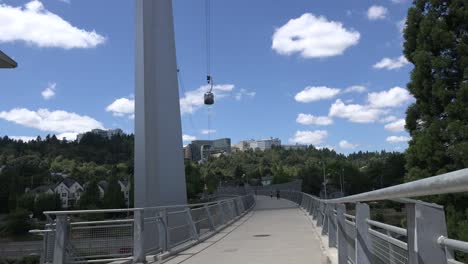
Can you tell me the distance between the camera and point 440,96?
17125 millimetres

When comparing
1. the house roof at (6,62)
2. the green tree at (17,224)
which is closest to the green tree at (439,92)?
the house roof at (6,62)

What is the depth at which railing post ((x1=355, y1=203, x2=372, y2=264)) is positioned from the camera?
5342mm

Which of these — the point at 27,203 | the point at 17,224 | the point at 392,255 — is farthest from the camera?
the point at 27,203

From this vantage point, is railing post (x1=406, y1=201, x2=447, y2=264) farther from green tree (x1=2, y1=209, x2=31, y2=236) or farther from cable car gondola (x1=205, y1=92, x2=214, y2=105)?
green tree (x1=2, y1=209, x2=31, y2=236)

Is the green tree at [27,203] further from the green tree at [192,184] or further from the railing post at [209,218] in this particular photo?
the railing post at [209,218]

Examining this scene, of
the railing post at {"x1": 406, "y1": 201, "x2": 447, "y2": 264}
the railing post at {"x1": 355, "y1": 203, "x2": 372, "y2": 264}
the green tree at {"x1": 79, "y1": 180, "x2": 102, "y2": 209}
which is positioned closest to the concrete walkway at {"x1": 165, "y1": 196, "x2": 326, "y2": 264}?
the railing post at {"x1": 355, "y1": 203, "x2": 372, "y2": 264}

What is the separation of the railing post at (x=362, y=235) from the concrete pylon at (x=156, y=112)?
17.3 m

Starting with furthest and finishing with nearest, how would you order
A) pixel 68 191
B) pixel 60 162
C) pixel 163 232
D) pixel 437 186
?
pixel 60 162 → pixel 68 191 → pixel 163 232 → pixel 437 186

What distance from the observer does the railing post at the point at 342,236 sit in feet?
26.1

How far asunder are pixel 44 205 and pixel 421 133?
116768 mm

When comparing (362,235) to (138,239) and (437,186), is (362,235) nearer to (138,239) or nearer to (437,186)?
(437,186)

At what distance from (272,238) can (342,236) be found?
8.24 metres

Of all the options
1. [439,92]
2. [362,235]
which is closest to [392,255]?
[362,235]

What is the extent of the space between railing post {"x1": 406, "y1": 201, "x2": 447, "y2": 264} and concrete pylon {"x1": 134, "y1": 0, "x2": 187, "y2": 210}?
65.2ft
